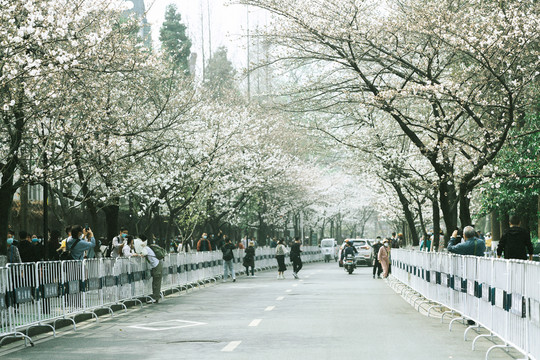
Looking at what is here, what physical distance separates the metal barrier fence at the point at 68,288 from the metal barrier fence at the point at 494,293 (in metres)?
6.90

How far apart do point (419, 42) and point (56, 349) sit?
545 inches

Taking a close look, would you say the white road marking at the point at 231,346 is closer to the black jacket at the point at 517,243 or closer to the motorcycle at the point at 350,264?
the black jacket at the point at 517,243

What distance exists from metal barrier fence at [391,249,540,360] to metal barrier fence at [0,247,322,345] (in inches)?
272

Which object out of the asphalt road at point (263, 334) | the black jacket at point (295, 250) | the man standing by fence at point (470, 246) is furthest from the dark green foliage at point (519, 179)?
the black jacket at point (295, 250)

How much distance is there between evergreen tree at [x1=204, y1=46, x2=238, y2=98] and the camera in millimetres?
71844

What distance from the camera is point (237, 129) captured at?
132ft

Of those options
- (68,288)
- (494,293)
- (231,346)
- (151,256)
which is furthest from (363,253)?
(231,346)

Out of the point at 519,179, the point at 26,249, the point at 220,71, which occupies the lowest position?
the point at 26,249

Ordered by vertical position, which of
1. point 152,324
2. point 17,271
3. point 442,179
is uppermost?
point 442,179

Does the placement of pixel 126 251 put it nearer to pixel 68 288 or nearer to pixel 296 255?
pixel 68 288

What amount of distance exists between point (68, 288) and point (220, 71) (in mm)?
62704

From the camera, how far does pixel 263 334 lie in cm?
1356

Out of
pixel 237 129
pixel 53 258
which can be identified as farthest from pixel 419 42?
pixel 237 129

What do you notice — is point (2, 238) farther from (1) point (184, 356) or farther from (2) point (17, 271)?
(1) point (184, 356)
